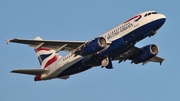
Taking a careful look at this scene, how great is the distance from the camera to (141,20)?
2783 inches

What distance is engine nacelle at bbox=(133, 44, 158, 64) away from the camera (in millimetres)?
76812

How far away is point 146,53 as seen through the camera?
77.1 m

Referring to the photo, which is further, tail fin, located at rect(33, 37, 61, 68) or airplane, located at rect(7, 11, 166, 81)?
tail fin, located at rect(33, 37, 61, 68)

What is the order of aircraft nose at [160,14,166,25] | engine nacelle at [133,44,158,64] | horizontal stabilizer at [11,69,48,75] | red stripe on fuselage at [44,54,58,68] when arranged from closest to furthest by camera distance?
1. aircraft nose at [160,14,166,25]
2. horizontal stabilizer at [11,69,48,75]
3. engine nacelle at [133,44,158,64]
4. red stripe on fuselage at [44,54,58,68]

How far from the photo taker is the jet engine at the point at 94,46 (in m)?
69.8

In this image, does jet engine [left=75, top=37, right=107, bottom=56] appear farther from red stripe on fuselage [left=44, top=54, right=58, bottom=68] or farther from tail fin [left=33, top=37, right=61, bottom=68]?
tail fin [left=33, top=37, right=61, bottom=68]

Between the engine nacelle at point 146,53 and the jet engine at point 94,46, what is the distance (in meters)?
8.81

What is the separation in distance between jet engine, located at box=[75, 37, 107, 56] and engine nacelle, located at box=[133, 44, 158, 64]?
8.81 metres

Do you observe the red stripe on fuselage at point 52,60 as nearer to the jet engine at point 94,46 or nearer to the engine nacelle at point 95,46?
the jet engine at point 94,46

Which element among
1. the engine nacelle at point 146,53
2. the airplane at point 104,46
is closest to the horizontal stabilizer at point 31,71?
the airplane at point 104,46

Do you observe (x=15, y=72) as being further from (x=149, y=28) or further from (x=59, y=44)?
(x=149, y=28)

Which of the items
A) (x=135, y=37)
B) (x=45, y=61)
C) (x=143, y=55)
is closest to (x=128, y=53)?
(x=143, y=55)

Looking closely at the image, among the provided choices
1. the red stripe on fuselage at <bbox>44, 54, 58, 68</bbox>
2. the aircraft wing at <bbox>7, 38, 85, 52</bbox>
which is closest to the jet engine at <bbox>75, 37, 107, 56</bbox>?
the aircraft wing at <bbox>7, 38, 85, 52</bbox>

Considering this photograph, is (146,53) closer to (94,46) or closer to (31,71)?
(94,46)
